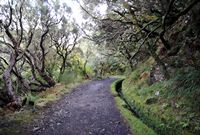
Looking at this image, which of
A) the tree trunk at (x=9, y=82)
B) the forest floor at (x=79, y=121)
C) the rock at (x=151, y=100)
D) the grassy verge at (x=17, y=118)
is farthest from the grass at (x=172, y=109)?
the tree trunk at (x=9, y=82)

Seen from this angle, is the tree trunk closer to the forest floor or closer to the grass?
the forest floor

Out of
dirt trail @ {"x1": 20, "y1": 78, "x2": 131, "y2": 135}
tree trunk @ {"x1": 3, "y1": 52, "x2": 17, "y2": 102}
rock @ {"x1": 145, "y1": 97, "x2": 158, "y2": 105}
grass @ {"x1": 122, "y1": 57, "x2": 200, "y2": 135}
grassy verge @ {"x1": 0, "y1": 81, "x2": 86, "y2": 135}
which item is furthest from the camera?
tree trunk @ {"x1": 3, "y1": 52, "x2": 17, "y2": 102}

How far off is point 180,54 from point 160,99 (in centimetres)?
263

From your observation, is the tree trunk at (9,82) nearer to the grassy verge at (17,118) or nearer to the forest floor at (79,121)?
the grassy verge at (17,118)

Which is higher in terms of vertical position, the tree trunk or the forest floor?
the tree trunk

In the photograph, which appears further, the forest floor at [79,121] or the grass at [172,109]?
the forest floor at [79,121]

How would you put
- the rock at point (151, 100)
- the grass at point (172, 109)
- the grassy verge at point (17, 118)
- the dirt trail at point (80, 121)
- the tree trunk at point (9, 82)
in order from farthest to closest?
the tree trunk at point (9, 82)
the rock at point (151, 100)
the grassy verge at point (17, 118)
the dirt trail at point (80, 121)
the grass at point (172, 109)

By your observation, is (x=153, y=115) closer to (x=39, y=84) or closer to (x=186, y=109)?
(x=186, y=109)

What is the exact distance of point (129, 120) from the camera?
8.56 metres

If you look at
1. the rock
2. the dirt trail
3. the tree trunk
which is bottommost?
the dirt trail

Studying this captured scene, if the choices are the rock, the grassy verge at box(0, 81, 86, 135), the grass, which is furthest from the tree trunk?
the rock

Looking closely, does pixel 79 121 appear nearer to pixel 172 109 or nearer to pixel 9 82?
pixel 172 109

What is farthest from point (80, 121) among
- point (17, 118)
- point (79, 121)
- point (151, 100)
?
point (151, 100)

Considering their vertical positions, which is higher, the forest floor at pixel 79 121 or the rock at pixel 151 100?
the rock at pixel 151 100
